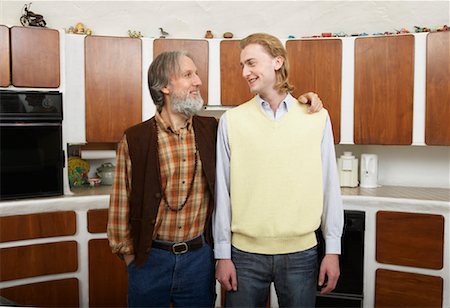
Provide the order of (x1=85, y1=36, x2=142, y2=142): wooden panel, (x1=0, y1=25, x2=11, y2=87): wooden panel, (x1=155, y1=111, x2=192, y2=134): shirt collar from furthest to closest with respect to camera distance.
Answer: (x1=85, y1=36, x2=142, y2=142): wooden panel
(x1=0, y1=25, x2=11, y2=87): wooden panel
(x1=155, y1=111, x2=192, y2=134): shirt collar

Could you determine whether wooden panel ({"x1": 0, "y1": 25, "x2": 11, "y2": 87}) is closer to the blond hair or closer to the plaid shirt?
the plaid shirt

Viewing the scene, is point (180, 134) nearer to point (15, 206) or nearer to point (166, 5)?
point (15, 206)

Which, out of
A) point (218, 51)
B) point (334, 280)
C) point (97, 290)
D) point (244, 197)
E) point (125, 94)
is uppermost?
point (218, 51)

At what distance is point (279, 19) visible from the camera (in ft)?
11.5

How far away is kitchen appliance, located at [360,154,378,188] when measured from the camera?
3.21 meters

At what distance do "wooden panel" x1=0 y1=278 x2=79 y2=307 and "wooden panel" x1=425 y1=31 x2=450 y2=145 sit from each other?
2.26 metres

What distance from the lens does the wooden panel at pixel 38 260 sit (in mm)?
2693

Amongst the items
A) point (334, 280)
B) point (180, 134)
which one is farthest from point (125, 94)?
point (334, 280)

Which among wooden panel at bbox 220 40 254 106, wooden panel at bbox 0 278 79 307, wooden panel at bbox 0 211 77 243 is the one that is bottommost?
wooden panel at bbox 0 278 79 307

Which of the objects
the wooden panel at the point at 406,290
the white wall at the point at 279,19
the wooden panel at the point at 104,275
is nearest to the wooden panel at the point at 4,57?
the white wall at the point at 279,19

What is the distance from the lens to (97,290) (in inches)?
114

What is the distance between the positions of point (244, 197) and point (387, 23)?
2.21m

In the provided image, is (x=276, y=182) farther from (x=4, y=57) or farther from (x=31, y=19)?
(x=31, y=19)

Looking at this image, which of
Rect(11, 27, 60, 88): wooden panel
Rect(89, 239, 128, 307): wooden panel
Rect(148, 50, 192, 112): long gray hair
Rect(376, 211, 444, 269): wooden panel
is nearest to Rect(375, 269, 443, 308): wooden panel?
Rect(376, 211, 444, 269): wooden panel
